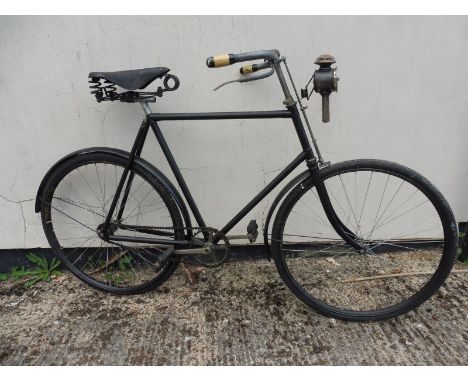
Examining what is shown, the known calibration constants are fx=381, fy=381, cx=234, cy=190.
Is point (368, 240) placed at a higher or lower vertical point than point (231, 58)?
lower

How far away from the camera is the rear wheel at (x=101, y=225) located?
2.63m

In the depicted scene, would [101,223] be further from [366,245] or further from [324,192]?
[366,245]

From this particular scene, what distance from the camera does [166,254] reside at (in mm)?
2518

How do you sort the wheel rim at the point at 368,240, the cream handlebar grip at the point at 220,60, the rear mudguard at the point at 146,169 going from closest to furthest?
1. the cream handlebar grip at the point at 220,60
2. the rear mudguard at the point at 146,169
3. the wheel rim at the point at 368,240

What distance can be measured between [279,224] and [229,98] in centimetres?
92

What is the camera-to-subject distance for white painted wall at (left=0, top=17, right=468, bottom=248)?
2443 mm

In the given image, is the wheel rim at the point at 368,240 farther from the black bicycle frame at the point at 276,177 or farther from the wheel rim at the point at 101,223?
the wheel rim at the point at 101,223

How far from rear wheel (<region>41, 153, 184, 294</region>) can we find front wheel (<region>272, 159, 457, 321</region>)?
0.96m

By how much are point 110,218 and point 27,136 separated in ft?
2.76

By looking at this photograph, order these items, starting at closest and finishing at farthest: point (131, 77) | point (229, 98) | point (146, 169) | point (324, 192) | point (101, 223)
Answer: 1. point (131, 77)
2. point (324, 192)
3. point (146, 169)
4. point (229, 98)
5. point (101, 223)

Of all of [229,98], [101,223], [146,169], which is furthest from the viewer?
[101,223]

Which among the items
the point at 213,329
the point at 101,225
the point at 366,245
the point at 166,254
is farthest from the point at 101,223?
the point at 366,245

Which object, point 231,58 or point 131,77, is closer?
point 231,58

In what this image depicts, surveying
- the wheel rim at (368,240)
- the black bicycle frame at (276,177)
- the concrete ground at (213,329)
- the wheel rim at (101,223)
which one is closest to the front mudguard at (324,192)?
the black bicycle frame at (276,177)
